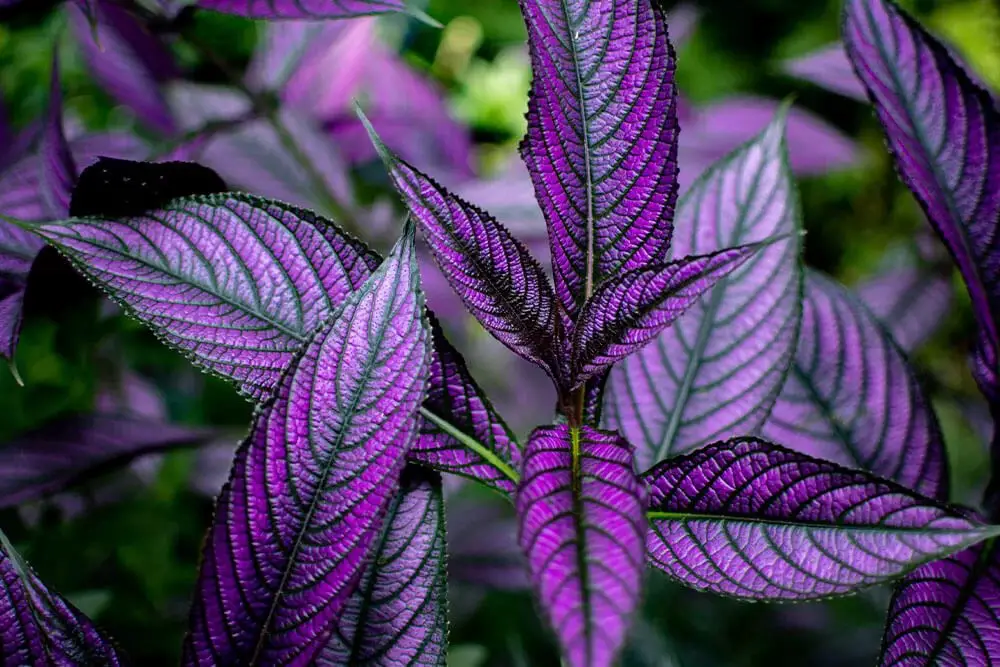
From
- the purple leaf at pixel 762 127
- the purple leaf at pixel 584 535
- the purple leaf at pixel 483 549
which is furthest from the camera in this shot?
the purple leaf at pixel 762 127

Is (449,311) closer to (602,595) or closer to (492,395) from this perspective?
(492,395)

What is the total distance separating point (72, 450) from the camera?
0.77 metres

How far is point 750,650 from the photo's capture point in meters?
1.08

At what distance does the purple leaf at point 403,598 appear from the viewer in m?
0.49

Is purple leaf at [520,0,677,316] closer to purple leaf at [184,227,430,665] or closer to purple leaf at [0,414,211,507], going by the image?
purple leaf at [184,227,430,665]

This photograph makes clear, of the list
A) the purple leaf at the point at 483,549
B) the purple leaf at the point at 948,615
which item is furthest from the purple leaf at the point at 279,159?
the purple leaf at the point at 948,615

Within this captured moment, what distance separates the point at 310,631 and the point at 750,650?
0.84 meters

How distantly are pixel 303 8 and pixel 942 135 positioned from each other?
52cm

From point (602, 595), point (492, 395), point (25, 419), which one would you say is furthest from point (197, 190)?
point (492, 395)

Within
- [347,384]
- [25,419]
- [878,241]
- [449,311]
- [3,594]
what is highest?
[878,241]

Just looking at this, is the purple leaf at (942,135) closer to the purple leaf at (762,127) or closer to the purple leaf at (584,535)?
the purple leaf at (584,535)

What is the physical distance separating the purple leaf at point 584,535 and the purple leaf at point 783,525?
77mm

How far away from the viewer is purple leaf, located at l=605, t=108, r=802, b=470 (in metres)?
0.61

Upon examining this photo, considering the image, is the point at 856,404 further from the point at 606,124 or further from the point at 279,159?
the point at 279,159
